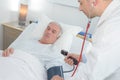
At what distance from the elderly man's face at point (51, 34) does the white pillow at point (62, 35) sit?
0.18 ft

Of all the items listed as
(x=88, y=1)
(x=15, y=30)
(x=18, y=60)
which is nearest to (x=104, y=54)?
A: (x=88, y=1)

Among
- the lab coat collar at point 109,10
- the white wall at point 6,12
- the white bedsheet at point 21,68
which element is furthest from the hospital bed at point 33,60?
the white wall at point 6,12

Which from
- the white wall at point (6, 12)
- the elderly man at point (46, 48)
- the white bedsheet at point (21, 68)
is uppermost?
the white wall at point (6, 12)

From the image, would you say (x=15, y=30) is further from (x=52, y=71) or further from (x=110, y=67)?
(x=110, y=67)

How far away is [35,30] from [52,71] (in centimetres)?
78

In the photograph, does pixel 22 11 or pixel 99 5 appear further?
pixel 22 11

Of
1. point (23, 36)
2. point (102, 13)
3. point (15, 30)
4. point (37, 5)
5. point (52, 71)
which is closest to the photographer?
point (102, 13)

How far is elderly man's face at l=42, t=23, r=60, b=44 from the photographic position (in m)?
2.32

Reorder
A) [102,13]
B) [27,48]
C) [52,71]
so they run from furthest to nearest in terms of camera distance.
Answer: [27,48] → [52,71] → [102,13]

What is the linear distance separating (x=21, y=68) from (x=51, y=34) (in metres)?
0.60

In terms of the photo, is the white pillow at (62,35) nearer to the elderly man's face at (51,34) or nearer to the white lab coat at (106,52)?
the elderly man's face at (51,34)

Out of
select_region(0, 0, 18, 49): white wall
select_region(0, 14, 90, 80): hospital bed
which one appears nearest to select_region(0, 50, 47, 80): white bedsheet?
select_region(0, 14, 90, 80): hospital bed

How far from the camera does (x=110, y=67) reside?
106cm

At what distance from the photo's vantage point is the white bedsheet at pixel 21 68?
1740mm
